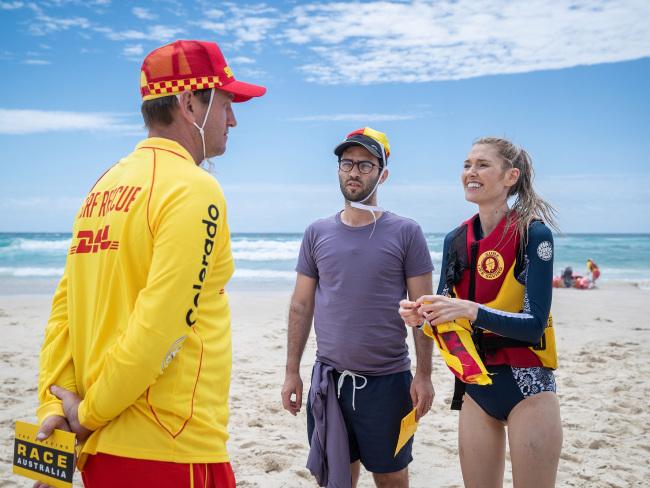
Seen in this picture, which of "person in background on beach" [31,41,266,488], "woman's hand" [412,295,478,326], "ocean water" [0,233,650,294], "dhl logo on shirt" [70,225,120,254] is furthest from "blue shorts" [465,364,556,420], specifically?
"ocean water" [0,233,650,294]

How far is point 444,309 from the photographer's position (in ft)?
8.25

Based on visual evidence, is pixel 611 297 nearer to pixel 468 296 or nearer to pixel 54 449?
pixel 468 296

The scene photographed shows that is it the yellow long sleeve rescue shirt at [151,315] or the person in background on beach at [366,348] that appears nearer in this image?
the yellow long sleeve rescue shirt at [151,315]

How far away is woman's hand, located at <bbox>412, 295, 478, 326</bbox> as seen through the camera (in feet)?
8.18

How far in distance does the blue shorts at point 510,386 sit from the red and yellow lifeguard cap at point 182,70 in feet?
5.65

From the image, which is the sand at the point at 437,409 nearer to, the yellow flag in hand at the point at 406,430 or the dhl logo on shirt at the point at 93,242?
the yellow flag in hand at the point at 406,430

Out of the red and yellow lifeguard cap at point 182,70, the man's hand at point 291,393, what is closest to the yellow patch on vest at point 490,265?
the man's hand at point 291,393

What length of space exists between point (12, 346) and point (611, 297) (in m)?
12.3

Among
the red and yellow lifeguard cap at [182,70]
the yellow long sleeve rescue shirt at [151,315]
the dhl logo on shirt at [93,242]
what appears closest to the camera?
the yellow long sleeve rescue shirt at [151,315]

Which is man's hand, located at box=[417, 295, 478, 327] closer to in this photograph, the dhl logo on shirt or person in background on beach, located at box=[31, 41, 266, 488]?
person in background on beach, located at box=[31, 41, 266, 488]

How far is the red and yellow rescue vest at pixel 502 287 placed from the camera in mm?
2650

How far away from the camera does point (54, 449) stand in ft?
5.51

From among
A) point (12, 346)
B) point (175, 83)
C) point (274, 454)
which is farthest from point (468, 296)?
point (12, 346)

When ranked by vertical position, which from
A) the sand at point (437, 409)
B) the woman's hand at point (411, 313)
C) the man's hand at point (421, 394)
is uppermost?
the woman's hand at point (411, 313)
